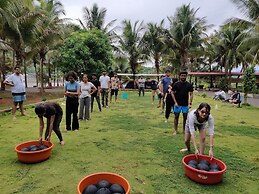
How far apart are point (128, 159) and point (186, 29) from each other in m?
19.9

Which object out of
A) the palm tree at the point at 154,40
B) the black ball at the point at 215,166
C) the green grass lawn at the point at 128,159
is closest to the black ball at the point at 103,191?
the green grass lawn at the point at 128,159

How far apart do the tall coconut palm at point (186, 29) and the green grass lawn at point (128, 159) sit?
16343mm

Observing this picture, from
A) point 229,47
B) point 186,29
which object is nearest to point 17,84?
point 186,29

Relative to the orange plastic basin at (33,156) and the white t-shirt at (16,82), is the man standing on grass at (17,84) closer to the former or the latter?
the white t-shirt at (16,82)

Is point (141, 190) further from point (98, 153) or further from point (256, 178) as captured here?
point (256, 178)

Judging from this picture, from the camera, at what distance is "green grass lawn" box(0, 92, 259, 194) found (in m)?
2.97

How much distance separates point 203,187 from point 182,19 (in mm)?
20930

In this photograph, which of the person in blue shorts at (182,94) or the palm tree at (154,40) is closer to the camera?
the person in blue shorts at (182,94)

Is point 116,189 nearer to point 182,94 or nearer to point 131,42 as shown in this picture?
point 182,94

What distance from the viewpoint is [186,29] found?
70.2ft

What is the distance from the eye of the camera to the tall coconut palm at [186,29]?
69.5 ft

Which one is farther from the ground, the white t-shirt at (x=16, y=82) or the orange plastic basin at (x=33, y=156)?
the white t-shirt at (x=16, y=82)

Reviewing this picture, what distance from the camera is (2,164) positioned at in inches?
141

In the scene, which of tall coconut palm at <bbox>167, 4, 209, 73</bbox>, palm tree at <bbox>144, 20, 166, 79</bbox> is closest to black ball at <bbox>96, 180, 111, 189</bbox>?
tall coconut palm at <bbox>167, 4, 209, 73</bbox>
